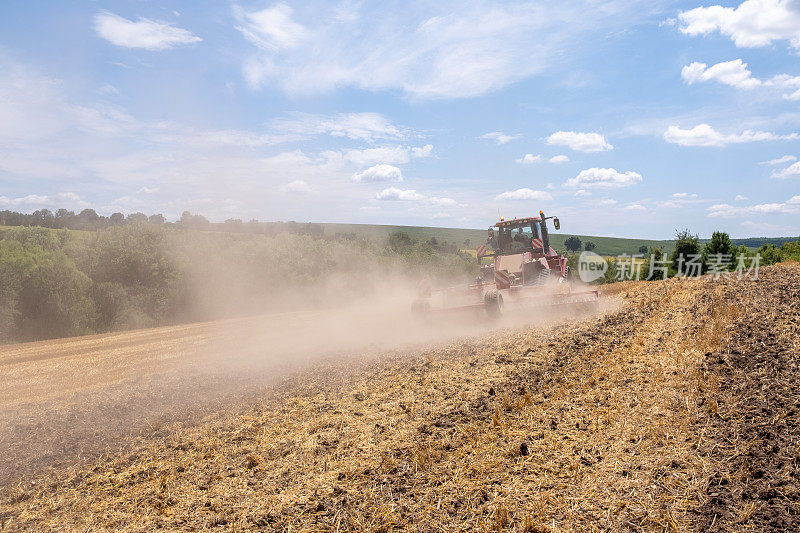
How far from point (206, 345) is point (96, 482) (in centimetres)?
980

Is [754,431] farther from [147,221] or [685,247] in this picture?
[685,247]

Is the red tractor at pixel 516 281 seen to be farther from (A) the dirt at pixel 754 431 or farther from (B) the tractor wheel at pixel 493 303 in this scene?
(A) the dirt at pixel 754 431

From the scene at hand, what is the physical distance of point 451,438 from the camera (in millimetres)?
5504

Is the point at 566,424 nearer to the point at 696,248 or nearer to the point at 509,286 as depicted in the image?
the point at 509,286

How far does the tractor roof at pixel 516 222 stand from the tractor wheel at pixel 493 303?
193 inches

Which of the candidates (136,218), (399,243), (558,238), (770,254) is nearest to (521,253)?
(136,218)

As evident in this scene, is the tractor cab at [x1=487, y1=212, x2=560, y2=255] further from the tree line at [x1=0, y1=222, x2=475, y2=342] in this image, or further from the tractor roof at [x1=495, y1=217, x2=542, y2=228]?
the tree line at [x1=0, y1=222, x2=475, y2=342]

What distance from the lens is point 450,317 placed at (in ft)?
42.6

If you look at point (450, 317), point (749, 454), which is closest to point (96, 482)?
point (749, 454)

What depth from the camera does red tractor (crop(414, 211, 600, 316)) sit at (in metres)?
12.9

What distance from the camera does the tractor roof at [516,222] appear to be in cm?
1644

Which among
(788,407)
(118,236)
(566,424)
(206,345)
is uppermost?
(118,236)

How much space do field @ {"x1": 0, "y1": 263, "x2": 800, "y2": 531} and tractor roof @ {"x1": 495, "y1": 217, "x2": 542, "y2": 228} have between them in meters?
6.40

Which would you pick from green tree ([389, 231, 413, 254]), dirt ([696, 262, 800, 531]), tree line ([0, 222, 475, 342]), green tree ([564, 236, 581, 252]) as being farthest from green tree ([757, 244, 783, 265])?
green tree ([564, 236, 581, 252])
